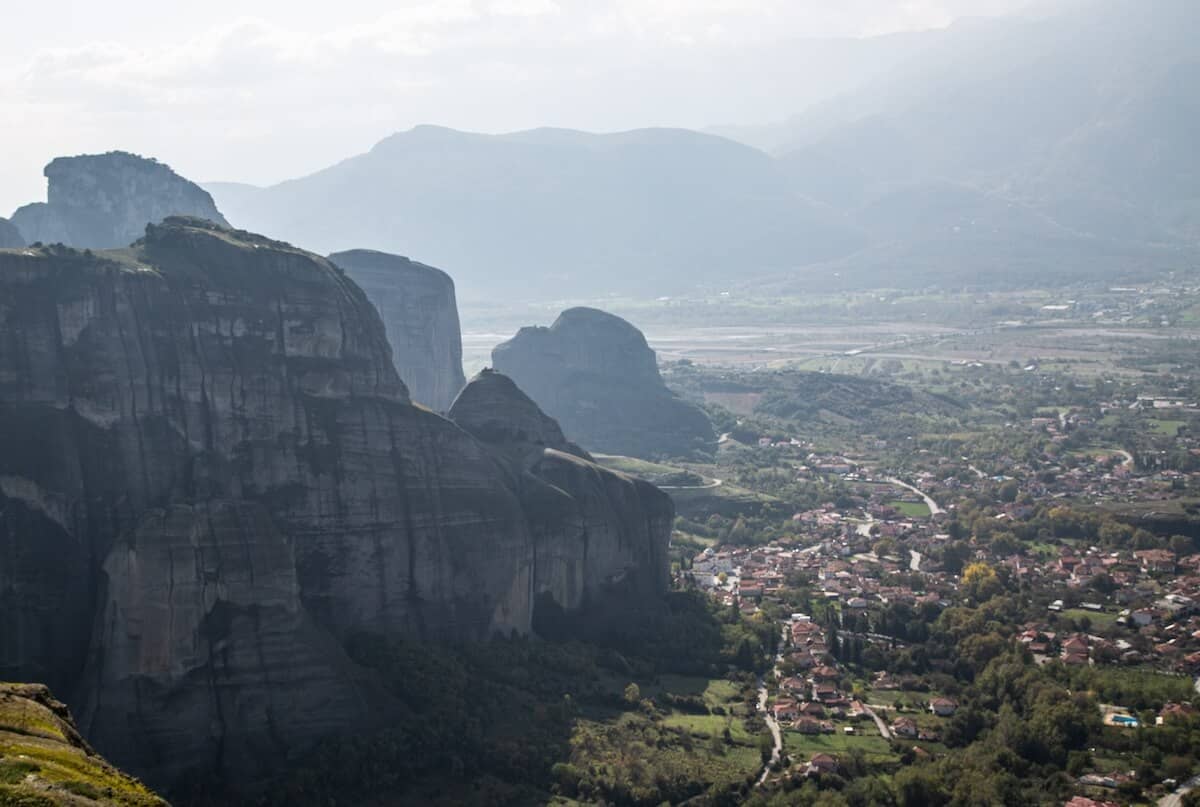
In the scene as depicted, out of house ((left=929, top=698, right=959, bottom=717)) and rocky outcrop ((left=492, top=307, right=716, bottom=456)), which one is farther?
rocky outcrop ((left=492, top=307, right=716, bottom=456))

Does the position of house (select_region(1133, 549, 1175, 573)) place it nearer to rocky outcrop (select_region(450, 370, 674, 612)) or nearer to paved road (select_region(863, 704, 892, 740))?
paved road (select_region(863, 704, 892, 740))

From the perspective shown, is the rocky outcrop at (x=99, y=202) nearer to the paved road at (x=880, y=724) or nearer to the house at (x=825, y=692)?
the house at (x=825, y=692)

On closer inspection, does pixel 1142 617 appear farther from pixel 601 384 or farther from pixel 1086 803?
pixel 601 384

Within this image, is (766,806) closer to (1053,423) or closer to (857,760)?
(857,760)

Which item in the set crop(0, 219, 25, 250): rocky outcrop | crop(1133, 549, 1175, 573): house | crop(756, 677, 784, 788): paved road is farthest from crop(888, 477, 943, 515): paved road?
crop(0, 219, 25, 250): rocky outcrop

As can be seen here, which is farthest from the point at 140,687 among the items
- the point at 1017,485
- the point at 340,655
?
the point at 1017,485
